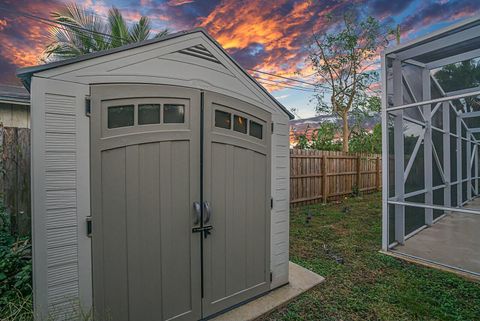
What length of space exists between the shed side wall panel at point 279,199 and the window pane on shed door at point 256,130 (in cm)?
20

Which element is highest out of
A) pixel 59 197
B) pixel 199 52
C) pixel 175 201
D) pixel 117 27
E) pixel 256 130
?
pixel 117 27

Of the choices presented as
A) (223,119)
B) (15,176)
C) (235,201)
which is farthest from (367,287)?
(15,176)

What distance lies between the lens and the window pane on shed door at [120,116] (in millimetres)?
1792

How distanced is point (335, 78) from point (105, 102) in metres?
11.3

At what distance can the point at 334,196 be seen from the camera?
861cm

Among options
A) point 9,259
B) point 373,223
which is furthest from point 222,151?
point 373,223

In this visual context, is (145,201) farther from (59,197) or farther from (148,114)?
(148,114)

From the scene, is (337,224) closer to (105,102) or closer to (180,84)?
(180,84)

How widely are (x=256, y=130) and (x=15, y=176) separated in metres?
3.36

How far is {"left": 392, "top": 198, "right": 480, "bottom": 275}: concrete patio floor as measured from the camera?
377 centimetres

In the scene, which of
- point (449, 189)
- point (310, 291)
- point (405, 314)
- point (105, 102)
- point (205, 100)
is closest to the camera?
point (105, 102)

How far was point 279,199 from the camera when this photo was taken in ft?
9.37

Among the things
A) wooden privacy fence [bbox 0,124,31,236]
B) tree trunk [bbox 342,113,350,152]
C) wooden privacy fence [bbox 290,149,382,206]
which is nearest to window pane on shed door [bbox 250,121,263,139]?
wooden privacy fence [bbox 0,124,31,236]

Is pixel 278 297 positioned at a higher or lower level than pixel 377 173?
lower
